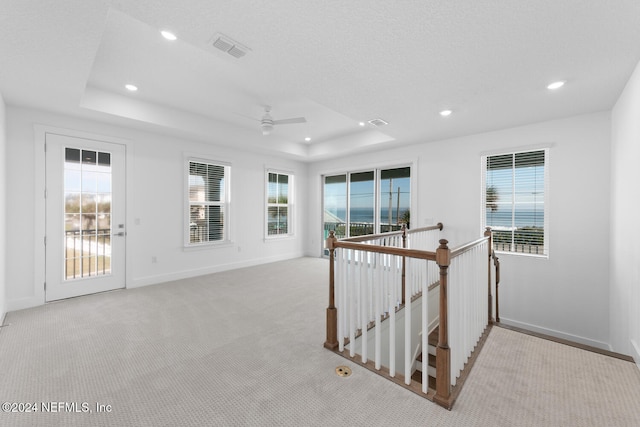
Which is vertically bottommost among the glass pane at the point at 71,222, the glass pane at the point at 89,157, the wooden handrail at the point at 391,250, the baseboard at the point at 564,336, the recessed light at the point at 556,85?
the baseboard at the point at 564,336

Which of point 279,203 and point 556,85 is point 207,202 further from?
point 556,85

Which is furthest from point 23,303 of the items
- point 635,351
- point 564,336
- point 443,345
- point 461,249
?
point 564,336

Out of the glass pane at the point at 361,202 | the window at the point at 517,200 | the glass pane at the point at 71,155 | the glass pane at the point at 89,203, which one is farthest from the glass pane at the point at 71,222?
the window at the point at 517,200

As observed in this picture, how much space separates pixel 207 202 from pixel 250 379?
394 cm

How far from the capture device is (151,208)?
4508mm

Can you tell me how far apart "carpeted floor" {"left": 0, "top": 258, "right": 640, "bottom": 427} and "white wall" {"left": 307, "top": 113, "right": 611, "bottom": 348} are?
1.63m

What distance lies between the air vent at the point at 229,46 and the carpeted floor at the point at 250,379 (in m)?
2.54

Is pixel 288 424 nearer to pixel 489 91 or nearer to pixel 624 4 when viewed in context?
pixel 624 4

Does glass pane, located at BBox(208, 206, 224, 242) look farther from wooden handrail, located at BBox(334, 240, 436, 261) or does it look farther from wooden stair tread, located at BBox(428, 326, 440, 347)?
wooden stair tread, located at BBox(428, 326, 440, 347)

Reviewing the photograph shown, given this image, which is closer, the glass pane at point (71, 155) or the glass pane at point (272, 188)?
the glass pane at point (71, 155)

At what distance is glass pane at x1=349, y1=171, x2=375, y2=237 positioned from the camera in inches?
236

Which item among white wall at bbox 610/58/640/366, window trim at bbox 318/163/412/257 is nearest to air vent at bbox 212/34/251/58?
white wall at bbox 610/58/640/366

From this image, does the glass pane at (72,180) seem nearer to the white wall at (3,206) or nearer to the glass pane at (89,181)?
the glass pane at (89,181)

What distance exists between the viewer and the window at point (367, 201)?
18.0 feet
